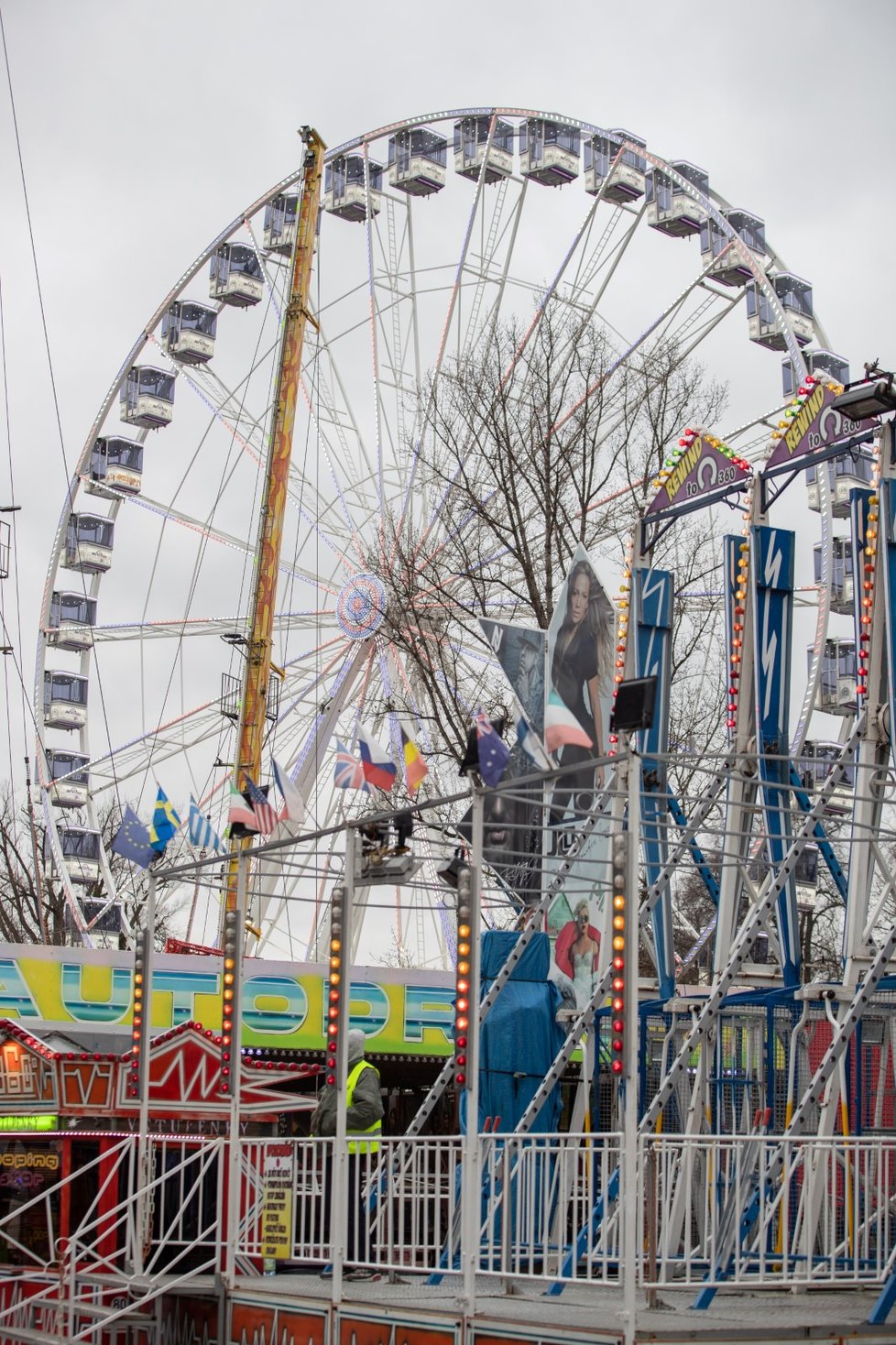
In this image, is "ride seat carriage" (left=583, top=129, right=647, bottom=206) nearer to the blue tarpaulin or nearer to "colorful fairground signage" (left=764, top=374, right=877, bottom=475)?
"colorful fairground signage" (left=764, top=374, right=877, bottom=475)

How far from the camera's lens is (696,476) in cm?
1852

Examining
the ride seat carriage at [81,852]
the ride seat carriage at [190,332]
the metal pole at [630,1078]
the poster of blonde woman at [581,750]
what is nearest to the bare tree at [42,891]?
the ride seat carriage at [81,852]

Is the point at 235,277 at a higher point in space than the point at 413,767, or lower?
higher

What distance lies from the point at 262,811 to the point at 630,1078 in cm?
569

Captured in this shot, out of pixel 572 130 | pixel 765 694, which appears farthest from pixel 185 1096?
pixel 572 130

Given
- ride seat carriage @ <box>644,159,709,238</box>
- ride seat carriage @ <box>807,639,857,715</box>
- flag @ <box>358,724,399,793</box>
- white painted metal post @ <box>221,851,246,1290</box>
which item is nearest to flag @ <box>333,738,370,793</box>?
flag @ <box>358,724,399,793</box>

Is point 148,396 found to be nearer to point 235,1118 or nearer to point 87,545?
point 87,545

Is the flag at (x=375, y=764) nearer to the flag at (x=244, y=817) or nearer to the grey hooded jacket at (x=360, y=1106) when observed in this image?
the flag at (x=244, y=817)

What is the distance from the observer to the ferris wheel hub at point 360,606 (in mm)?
29734

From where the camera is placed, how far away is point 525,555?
25.4 meters

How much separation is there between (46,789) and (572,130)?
51.6 feet

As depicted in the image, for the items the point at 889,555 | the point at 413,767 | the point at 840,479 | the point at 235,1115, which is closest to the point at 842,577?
the point at 840,479

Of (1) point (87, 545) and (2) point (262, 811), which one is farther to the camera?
(1) point (87, 545)

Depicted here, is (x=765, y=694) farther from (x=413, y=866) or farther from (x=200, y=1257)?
(x=200, y=1257)
